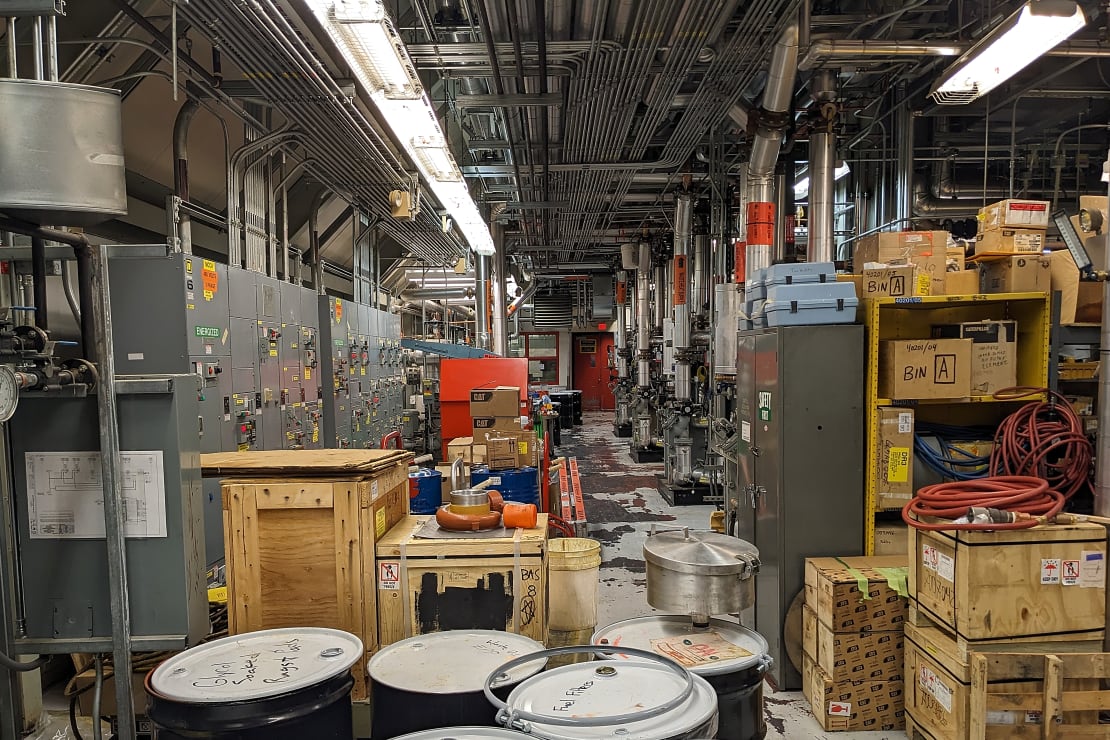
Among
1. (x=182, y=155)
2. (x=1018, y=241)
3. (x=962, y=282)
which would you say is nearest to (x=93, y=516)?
(x=182, y=155)

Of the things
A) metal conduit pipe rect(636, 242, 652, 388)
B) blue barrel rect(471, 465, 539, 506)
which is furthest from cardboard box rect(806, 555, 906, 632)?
metal conduit pipe rect(636, 242, 652, 388)

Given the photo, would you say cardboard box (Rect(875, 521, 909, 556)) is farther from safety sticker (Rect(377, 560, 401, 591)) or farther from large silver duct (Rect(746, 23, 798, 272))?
safety sticker (Rect(377, 560, 401, 591))

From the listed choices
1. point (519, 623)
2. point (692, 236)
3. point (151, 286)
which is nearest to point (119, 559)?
point (519, 623)

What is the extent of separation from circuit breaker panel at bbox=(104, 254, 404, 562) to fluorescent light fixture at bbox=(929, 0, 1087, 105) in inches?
182

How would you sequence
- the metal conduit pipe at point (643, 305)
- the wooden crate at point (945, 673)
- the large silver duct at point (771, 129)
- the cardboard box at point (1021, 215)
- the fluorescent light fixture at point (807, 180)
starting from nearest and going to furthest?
the wooden crate at point (945, 673) < the cardboard box at point (1021, 215) < the large silver duct at point (771, 129) < the fluorescent light fixture at point (807, 180) < the metal conduit pipe at point (643, 305)

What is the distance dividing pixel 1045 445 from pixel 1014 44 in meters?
2.08

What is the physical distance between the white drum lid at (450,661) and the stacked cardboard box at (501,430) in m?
2.94

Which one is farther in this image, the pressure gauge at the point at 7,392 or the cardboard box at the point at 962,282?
the cardboard box at the point at 962,282

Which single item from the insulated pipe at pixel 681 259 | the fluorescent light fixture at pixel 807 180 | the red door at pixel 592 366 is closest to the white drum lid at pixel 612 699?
the fluorescent light fixture at pixel 807 180

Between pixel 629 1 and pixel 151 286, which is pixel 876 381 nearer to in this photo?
pixel 629 1

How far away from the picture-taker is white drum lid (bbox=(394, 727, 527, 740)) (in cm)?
144

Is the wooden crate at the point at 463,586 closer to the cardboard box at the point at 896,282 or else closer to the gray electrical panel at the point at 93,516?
the gray electrical panel at the point at 93,516

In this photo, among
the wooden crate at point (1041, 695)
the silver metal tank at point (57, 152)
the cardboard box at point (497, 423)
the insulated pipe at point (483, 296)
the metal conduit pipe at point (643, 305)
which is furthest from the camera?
the metal conduit pipe at point (643, 305)

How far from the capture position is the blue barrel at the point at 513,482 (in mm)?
4824
